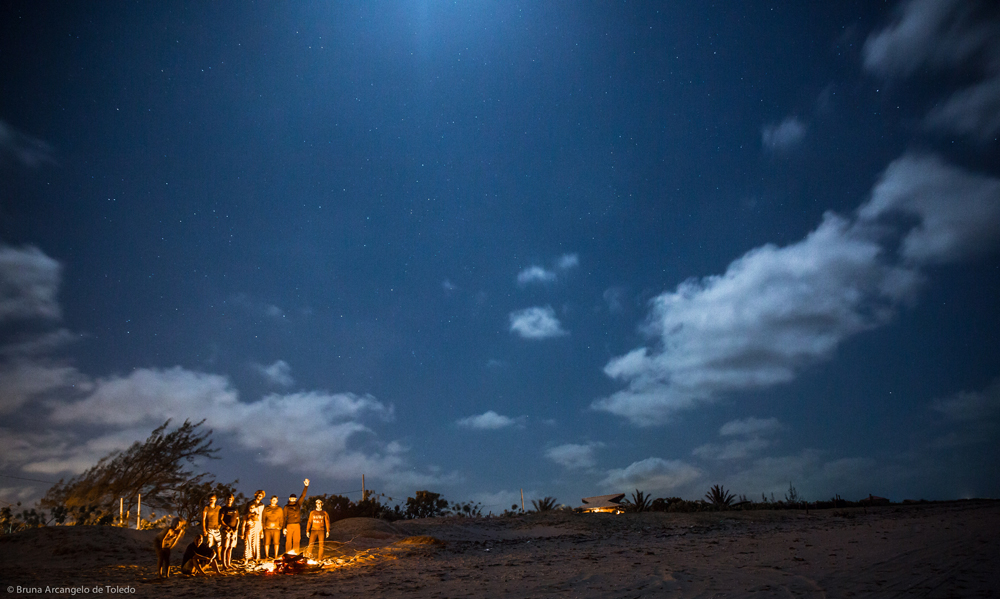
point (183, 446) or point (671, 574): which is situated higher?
point (183, 446)

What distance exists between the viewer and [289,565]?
1283 centimetres

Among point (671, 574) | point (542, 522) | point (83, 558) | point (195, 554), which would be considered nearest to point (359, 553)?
point (195, 554)

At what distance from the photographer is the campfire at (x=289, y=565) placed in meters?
12.8

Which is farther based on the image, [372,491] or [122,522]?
[372,491]

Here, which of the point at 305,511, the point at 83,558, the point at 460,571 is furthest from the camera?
the point at 305,511

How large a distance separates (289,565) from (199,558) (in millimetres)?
2190

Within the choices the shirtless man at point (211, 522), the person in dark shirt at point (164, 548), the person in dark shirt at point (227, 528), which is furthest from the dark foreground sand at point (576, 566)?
the shirtless man at point (211, 522)

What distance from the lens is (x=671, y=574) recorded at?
389 inches

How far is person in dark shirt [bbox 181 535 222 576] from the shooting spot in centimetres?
1254

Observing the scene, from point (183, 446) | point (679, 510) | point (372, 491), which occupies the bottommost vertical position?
point (679, 510)

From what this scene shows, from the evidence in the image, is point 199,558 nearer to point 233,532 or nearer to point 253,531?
point 233,532

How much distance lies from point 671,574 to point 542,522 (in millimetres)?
17681

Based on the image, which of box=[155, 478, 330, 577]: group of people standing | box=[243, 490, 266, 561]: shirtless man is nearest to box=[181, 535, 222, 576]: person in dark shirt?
box=[155, 478, 330, 577]: group of people standing

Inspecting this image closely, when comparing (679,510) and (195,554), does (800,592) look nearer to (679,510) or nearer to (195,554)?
(195,554)
